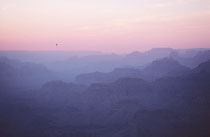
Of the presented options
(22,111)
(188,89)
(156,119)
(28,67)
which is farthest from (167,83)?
(28,67)

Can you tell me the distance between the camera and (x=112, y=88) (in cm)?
9431

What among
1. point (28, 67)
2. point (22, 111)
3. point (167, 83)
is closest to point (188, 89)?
point (167, 83)

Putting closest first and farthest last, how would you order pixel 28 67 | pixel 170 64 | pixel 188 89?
pixel 188 89
pixel 170 64
pixel 28 67

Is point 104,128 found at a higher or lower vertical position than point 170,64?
lower

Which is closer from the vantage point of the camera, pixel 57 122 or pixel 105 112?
pixel 57 122

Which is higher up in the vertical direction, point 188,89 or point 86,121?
point 188,89

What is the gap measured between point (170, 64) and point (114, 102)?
253 feet

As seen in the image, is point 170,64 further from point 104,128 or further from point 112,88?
point 104,128

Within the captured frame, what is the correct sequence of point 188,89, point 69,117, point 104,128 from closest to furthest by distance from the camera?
point 104,128
point 69,117
point 188,89

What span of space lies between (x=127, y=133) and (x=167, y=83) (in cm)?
4788

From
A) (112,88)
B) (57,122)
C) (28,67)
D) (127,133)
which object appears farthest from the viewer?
(28,67)

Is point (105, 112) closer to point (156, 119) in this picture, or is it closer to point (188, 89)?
point (156, 119)

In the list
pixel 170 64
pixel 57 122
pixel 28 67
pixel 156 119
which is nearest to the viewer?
pixel 156 119

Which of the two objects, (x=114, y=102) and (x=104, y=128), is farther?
(x=114, y=102)
